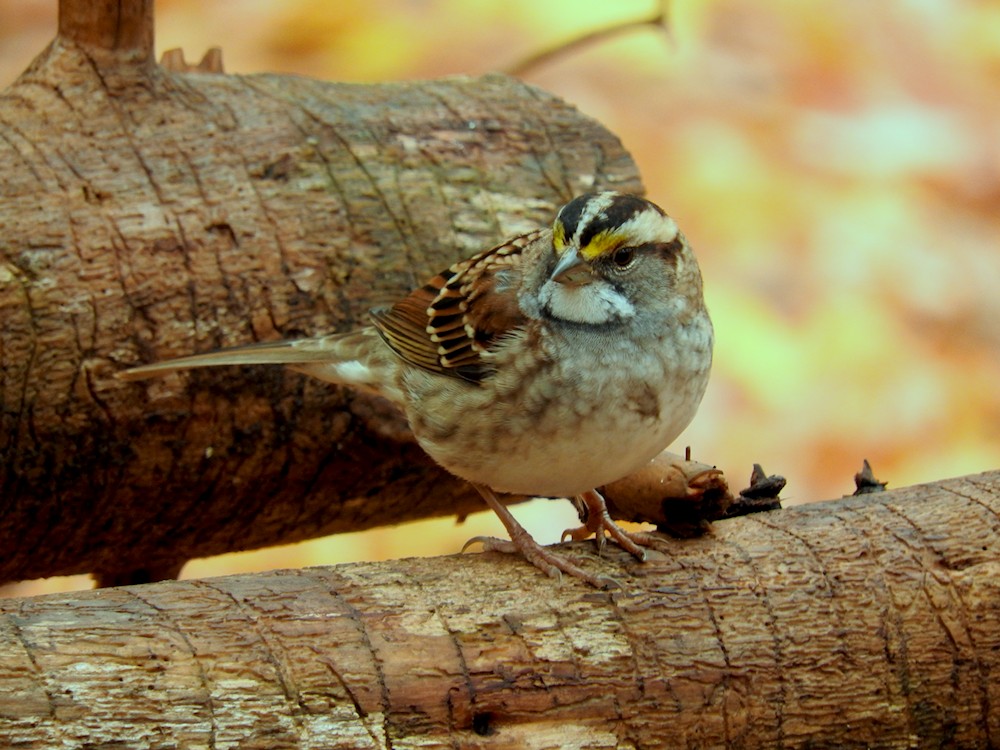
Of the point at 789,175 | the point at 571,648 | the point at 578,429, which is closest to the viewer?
the point at 571,648

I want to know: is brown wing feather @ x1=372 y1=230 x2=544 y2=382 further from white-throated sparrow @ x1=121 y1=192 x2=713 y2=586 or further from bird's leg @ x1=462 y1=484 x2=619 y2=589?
bird's leg @ x1=462 y1=484 x2=619 y2=589

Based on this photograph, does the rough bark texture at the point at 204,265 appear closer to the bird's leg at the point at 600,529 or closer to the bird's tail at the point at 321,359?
the bird's tail at the point at 321,359

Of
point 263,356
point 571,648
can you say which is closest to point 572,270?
point 571,648

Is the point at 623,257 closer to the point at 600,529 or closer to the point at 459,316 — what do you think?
the point at 459,316

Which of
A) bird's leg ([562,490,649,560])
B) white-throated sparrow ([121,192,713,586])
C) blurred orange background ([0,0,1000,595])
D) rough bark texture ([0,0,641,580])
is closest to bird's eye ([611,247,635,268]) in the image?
white-throated sparrow ([121,192,713,586])

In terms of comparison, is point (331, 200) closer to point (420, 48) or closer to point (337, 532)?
point (337, 532)

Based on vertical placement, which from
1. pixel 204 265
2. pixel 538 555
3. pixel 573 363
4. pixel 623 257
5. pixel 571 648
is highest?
pixel 204 265

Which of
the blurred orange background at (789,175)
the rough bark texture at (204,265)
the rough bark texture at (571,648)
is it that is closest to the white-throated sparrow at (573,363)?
the rough bark texture at (571,648)
